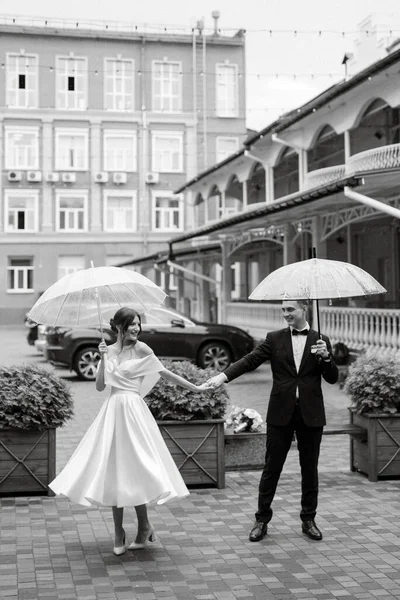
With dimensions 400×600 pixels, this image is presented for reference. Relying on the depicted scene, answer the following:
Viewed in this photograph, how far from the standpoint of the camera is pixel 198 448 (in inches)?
333

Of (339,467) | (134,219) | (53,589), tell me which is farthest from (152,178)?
(53,589)

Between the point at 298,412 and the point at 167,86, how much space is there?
46.6 meters

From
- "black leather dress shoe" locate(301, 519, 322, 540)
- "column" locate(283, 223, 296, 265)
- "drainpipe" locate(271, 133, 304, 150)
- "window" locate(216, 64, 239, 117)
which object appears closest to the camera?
"black leather dress shoe" locate(301, 519, 322, 540)

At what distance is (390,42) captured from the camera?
2898cm

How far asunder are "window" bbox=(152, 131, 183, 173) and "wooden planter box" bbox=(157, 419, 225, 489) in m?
43.8

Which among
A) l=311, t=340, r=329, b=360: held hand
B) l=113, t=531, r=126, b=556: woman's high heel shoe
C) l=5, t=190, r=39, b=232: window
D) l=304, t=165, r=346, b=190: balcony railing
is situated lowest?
l=113, t=531, r=126, b=556: woman's high heel shoe

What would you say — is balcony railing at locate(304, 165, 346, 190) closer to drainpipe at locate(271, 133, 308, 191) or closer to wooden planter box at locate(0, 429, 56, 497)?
drainpipe at locate(271, 133, 308, 191)

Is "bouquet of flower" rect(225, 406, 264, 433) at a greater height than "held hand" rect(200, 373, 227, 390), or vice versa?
"held hand" rect(200, 373, 227, 390)

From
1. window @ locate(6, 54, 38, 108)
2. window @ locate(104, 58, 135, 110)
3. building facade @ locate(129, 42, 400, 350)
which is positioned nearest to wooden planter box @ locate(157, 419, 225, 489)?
building facade @ locate(129, 42, 400, 350)

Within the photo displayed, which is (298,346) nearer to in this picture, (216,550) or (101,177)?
(216,550)

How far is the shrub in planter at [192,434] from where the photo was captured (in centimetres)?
845

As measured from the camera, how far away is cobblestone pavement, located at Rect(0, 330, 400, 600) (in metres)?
5.59

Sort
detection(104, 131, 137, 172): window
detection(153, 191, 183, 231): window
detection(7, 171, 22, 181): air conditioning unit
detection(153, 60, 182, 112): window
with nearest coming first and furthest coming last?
detection(7, 171, 22, 181): air conditioning unit → detection(104, 131, 137, 172): window → detection(153, 60, 182, 112): window → detection(153, 191, 183, 231): window

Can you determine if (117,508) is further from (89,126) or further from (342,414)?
(89,126)
